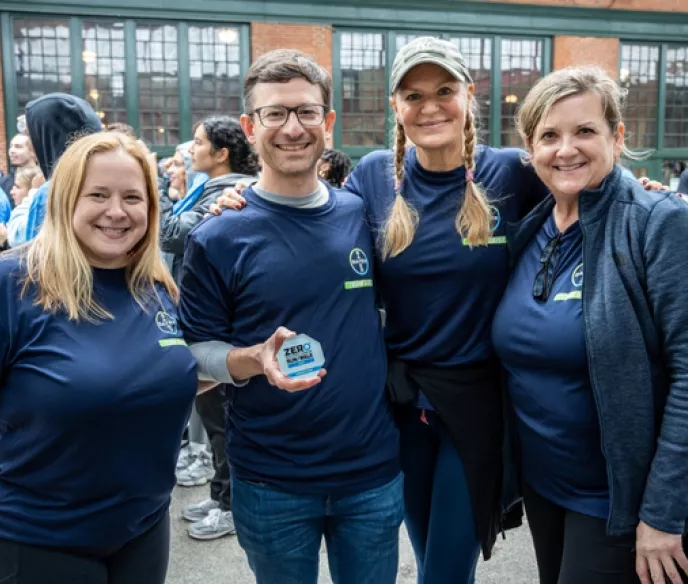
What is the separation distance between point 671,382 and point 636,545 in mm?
487

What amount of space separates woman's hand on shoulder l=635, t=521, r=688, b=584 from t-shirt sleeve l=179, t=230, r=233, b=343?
140 cm

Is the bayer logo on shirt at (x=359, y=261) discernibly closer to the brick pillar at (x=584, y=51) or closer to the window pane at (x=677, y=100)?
the brick pillar at (x=584, y=51)

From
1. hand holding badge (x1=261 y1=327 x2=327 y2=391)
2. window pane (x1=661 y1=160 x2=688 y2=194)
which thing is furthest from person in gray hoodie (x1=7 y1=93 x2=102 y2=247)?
window pane (x1=661 y1=160 x2=688 y2=194)

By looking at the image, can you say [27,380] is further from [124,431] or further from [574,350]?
[574,350]

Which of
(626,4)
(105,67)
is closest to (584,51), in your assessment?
(626,4)

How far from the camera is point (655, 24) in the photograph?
14.8 metres

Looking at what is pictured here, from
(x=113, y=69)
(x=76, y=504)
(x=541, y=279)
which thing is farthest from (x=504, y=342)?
(x=113, y=69)

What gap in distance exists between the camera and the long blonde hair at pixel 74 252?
189 cm

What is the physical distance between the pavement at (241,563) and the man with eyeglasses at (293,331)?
5.22 feet

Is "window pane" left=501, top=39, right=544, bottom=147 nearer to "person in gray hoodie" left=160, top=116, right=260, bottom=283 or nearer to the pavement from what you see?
"person in gray hoodie" left=160, top=116, right=260, bottom=283

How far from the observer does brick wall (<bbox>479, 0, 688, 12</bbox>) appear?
13930mm

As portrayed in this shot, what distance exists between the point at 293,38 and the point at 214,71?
5.31 feet

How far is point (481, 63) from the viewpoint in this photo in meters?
14.0

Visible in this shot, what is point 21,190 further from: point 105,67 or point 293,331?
point 105,67
